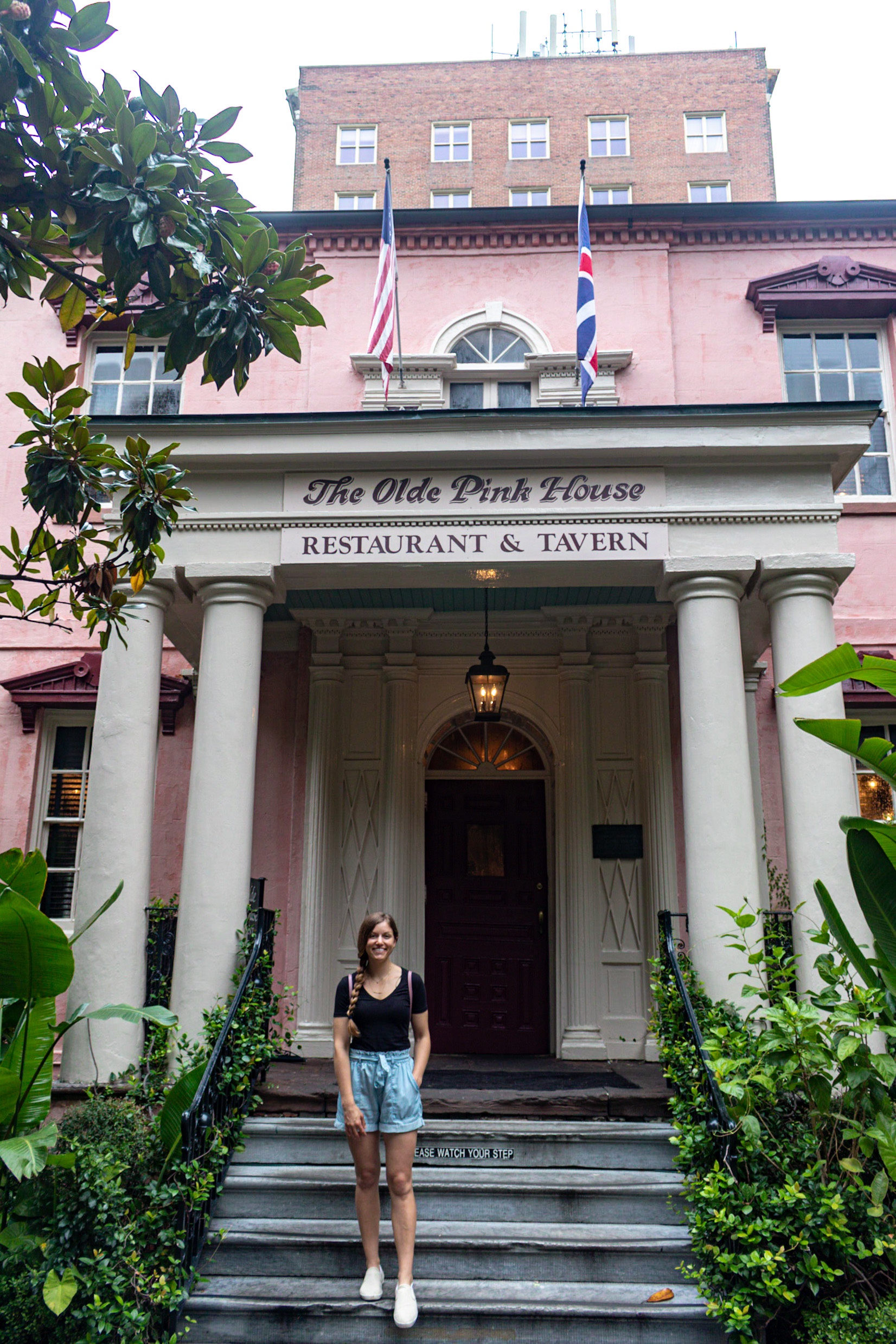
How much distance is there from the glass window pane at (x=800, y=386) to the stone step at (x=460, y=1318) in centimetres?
908

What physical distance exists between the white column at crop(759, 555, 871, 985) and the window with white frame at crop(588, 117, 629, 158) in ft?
72.7

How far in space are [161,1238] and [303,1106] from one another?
172 centimetres

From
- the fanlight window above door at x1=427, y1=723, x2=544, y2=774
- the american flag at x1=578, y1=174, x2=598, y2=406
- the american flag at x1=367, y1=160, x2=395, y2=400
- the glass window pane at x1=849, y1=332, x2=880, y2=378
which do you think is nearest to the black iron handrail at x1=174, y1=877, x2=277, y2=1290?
the fanlight window above door at x1=427, y1=723, x2=544, y2=774

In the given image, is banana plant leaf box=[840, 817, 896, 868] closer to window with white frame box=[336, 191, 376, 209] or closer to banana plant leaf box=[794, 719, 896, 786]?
banana plant leaf box=[794, 719, 896, 786]

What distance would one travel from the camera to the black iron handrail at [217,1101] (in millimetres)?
5770

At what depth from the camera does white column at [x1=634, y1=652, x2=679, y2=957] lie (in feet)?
32.5

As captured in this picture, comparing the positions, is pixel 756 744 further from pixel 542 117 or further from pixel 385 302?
pixel 542 117

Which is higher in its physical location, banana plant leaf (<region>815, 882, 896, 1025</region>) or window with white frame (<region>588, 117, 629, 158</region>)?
window with white frame (<region>588, 117, 629, 158</region>)

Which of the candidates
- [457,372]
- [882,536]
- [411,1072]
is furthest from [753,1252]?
[457,372]

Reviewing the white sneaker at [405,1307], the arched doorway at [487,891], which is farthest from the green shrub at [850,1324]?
the arched doorway at [487,891]

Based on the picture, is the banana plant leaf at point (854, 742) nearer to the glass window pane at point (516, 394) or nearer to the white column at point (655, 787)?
the white column at point (655, 787)

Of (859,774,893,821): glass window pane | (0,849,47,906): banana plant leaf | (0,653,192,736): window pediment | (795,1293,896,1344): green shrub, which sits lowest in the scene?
(795,1293,896,1344): green shrub

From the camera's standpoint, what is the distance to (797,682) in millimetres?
6414

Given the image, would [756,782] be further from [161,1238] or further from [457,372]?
[161,1238]
